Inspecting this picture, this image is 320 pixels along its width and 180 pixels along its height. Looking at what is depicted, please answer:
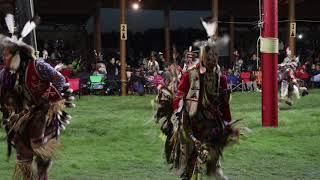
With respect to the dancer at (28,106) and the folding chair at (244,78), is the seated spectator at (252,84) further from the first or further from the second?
the dancer at (28,106)

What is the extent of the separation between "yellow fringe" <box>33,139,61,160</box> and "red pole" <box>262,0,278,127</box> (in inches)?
261

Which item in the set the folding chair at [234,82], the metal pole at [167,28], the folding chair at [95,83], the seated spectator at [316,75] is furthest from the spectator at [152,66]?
the seated spectator at [316,75]

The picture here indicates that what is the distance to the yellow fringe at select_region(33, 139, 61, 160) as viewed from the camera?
5.38 m

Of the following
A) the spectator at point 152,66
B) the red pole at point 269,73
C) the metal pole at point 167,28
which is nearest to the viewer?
the red pole at point 269,73

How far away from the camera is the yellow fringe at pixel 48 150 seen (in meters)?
5.38

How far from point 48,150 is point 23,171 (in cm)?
30

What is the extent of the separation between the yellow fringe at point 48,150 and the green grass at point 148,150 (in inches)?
60.9

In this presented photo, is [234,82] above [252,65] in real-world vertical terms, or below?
below

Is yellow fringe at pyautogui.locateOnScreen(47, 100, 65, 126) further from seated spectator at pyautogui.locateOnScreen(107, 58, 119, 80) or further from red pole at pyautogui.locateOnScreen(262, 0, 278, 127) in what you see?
seated spectator at pyautogui.locateOnScreen(107, 58, 119, 80)

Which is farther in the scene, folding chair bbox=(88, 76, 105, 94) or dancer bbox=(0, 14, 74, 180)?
folding chair bbox=(88, 76, 105, 94)

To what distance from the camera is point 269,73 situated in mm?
11406

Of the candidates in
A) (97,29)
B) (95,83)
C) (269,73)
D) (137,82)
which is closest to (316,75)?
(137,82)

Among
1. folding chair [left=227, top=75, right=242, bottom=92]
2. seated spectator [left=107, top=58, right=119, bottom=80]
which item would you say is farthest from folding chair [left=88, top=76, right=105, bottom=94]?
folding chair [left=227, top=75, right=242, bottom=92]

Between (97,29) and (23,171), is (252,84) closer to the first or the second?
(97,29)
